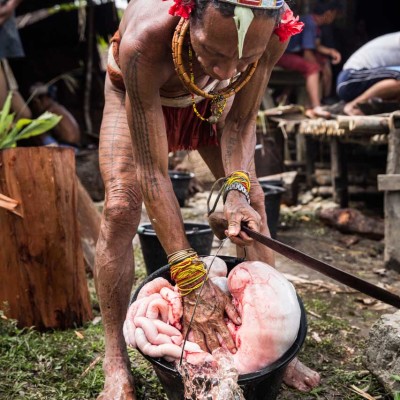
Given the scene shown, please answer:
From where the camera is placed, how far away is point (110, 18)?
9.86 meters

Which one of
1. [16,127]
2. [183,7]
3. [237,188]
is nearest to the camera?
[183,7]

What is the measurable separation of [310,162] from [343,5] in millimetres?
3904

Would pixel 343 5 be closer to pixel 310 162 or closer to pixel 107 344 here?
pixel 310 162

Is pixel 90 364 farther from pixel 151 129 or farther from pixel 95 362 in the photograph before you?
pixel 151 129

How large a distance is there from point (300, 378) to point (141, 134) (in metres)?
1.55

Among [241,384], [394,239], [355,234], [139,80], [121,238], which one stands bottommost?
[355,234]

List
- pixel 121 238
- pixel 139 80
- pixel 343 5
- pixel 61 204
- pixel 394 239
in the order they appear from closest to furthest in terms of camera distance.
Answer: pixel 139 80, pixel 121 238, pixel 61 204, pixel 394 239, pixel 343 5

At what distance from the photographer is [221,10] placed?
1.92 meters

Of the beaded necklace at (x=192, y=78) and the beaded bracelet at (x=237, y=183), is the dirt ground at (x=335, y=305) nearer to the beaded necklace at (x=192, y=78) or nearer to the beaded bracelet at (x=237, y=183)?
the beaded bracelet at (x=237, y=183)

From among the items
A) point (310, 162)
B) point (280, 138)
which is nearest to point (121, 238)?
point (280, 138)

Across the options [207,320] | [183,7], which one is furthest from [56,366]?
[183,7]

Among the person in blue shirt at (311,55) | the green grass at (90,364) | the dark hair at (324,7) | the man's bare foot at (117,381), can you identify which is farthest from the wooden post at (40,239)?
the dark hair at (324,7)

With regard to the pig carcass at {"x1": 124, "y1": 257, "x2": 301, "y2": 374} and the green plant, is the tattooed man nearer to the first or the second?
the pig carcass at {"x1": 124, "y1": 257, "x2": 301, "y2": 374}

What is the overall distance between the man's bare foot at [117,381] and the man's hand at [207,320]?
2.06ft
